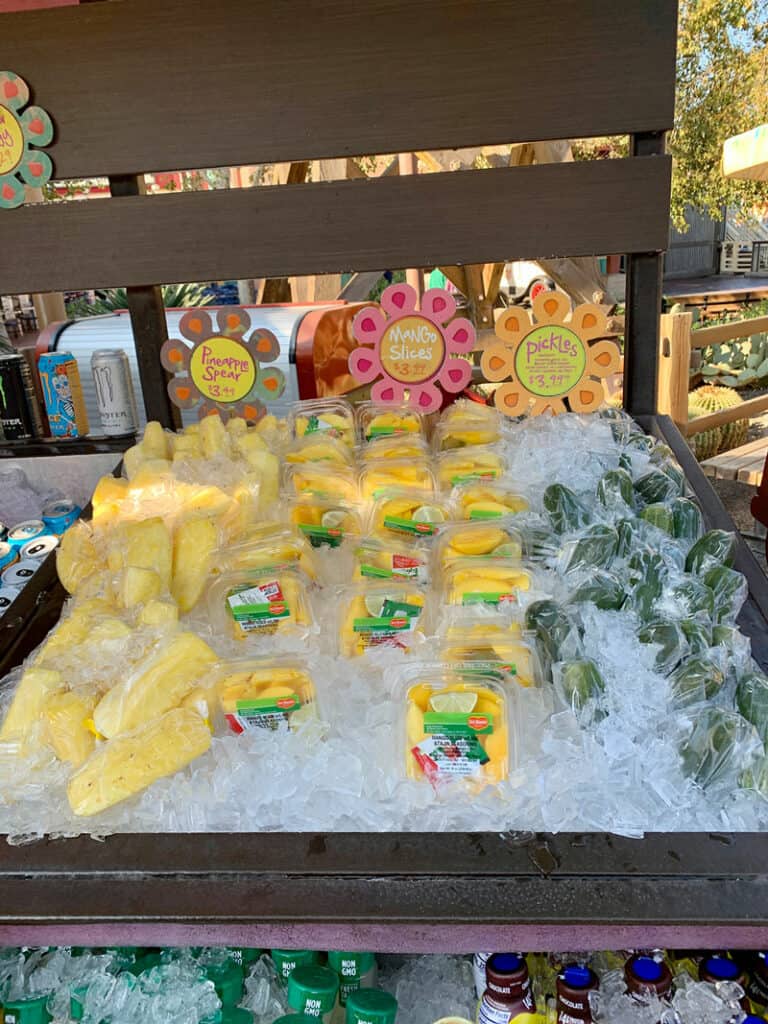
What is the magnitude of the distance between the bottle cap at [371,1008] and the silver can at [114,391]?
71.6 inches

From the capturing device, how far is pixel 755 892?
3.45ft

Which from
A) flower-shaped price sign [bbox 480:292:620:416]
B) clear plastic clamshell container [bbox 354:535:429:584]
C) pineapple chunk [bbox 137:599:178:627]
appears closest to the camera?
pineapple chunk [bbox 137:599:178:627]

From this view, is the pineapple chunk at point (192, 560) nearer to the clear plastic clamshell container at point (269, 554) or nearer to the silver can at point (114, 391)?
the clear plastic clamshell container at point (269, 554)

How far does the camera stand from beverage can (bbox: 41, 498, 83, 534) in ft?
7.27

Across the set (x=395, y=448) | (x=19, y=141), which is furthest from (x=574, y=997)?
(x=19, y=141)

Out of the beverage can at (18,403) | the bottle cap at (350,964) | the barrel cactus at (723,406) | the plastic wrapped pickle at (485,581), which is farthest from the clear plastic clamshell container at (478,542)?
the barrel cactus at (723,406)

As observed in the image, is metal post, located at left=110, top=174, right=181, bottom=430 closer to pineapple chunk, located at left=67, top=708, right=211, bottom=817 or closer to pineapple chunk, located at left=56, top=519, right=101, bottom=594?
pineapple chunk, located at left=56, top=519, right=101, bottom=594

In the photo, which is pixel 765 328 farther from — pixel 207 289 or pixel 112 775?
pixel 207 289

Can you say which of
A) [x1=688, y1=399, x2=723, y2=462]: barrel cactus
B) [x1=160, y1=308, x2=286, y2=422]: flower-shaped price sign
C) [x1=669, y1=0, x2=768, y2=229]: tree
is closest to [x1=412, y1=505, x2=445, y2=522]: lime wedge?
[x1=160, y1=308, x2=286, y2=422]: flower-shaped price sign

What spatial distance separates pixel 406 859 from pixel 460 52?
1945 millimetres

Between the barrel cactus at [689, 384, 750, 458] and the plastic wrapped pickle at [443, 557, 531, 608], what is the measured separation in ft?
15.5

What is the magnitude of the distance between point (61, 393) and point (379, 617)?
151 cm

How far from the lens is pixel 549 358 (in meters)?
2.28

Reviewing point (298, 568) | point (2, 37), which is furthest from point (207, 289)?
point (298, 568)
